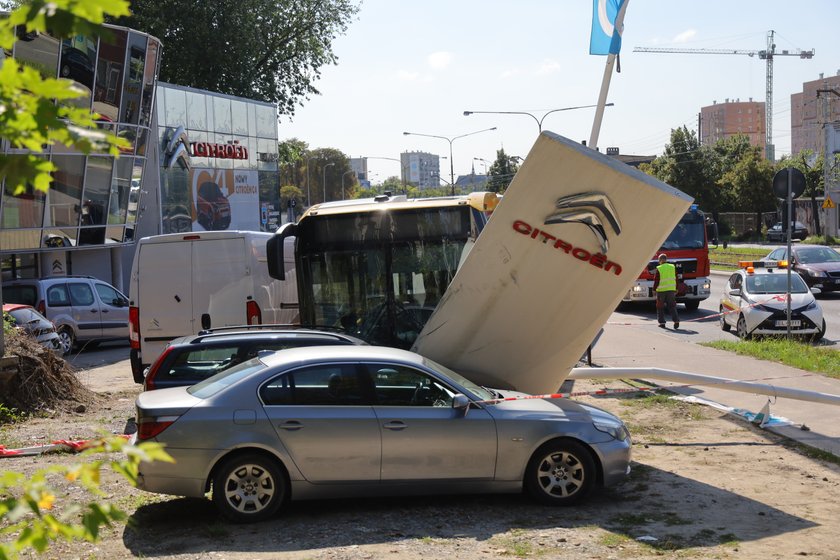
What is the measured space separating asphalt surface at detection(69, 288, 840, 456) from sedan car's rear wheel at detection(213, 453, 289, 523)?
17.9 ft

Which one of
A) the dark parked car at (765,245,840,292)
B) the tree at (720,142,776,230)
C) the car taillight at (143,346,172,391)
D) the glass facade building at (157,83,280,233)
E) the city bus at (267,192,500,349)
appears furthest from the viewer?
the tree at (720,142,776,230)

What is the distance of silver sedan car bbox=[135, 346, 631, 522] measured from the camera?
748cm

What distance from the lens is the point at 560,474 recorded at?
7941 mm

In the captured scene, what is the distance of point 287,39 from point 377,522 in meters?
51.4

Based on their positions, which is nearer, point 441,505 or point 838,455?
point 441,505

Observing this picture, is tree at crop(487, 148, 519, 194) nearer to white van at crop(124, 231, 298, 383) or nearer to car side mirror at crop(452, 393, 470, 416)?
white van at crop(124, 231, 298, 383)

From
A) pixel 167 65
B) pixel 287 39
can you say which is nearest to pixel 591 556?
pixel 167 65

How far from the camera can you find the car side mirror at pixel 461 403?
25.6ft

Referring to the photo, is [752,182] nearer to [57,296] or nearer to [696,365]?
[57,296]

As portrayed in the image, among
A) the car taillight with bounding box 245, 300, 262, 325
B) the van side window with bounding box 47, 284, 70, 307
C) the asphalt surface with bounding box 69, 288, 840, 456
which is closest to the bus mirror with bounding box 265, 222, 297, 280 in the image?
the car taillight with bounding box 245, 300, 262, 325

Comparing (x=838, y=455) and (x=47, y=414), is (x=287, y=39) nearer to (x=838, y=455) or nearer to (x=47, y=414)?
(x=47, y=414)

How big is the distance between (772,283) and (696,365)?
6.35 meters

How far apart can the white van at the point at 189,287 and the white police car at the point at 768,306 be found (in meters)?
10.9

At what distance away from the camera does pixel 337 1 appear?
2239 inches
